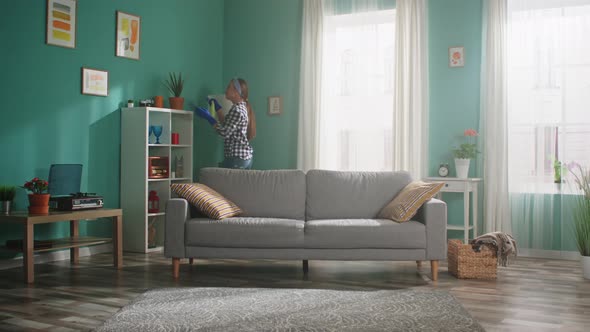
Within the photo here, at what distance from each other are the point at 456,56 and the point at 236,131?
7.70ft

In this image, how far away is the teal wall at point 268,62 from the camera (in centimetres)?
682

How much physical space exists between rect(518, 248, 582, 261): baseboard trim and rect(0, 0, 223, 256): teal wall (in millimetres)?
3926

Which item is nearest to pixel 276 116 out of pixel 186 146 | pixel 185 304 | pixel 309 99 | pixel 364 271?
pixel 309 99

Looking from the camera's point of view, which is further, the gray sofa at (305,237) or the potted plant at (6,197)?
the potted plant at (6,197)

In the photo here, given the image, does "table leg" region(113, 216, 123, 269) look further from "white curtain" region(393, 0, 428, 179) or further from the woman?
"white curtain" region(393, 0, 428, 179)

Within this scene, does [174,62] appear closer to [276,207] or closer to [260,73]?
[260,73]

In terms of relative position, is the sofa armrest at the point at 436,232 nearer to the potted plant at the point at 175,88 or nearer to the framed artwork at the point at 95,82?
the potted plant at the point at 175,88

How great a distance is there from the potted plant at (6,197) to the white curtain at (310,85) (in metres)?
3.10

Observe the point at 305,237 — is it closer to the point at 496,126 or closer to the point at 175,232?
the point at 175,232

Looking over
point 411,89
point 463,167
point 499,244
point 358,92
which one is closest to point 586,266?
point 499,244

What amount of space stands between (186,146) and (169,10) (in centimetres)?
152

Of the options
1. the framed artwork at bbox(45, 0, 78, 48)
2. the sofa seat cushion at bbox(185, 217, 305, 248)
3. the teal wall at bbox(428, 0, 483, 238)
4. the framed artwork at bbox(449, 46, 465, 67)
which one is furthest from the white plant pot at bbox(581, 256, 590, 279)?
the framed artwork at bbox(45, 0, 78, 48)

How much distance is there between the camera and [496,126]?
5.63 metres

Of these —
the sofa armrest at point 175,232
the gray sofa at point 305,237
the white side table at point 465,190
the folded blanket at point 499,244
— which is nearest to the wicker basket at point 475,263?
the folded blanket at point 499,244
